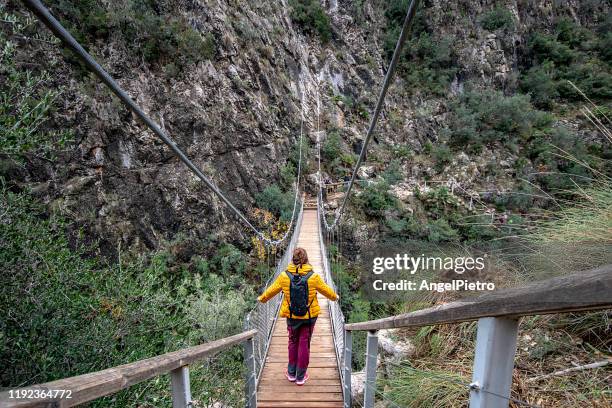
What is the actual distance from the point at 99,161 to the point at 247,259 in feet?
15.4

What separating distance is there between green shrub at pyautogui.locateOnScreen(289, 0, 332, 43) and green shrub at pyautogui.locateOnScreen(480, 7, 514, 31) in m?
9.00

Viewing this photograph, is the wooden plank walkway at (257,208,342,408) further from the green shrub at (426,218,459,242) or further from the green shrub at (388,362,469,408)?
the green shrub at (426,218,459,242)

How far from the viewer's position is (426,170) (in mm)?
13078

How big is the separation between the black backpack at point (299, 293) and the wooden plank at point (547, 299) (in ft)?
5.18

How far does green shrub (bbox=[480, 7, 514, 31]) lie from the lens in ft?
55.3

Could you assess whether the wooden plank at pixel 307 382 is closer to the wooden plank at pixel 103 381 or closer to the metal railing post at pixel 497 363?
the wooden plank at pixel 103 381

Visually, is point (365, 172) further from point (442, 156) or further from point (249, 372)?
point (249, 372)

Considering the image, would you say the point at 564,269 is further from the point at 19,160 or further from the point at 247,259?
the point at 247,259

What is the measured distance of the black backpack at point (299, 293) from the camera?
85.3 inches

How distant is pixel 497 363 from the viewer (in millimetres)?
477

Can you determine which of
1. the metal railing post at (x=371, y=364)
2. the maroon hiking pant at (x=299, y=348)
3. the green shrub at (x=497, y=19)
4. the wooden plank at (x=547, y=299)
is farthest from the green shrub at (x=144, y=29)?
the green shrub at (x=497, y=19)

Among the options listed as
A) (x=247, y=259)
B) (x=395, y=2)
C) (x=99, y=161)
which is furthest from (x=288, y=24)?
(x=247, y=259)

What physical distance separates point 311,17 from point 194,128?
9.99m

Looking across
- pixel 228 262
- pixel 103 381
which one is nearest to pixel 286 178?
pixel 228 262
